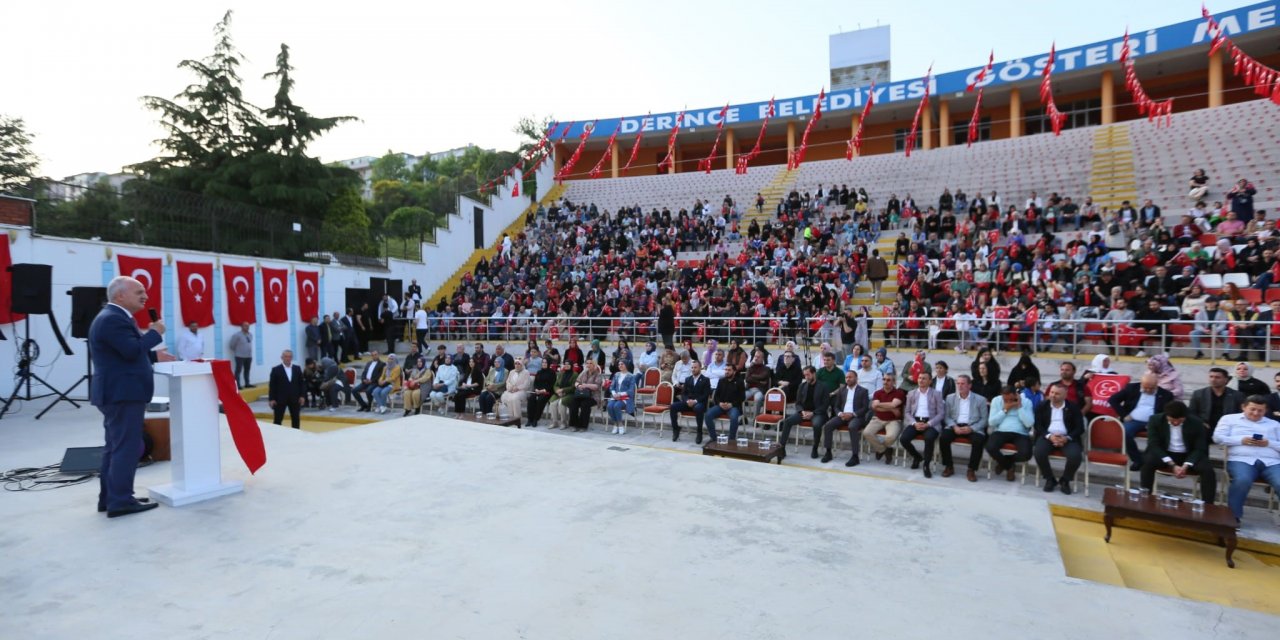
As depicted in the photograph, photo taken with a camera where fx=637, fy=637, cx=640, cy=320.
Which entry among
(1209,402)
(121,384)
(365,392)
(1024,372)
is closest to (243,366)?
(365,392)

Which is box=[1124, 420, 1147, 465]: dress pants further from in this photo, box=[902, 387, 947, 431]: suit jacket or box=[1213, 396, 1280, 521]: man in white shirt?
box=[902, 387, 947, 431]: suit jacket

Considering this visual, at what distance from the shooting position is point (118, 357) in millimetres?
3965

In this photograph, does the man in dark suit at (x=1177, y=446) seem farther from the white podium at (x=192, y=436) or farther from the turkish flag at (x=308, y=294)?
the turkish flag at (x=308, y=294)

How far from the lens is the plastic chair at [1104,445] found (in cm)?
709

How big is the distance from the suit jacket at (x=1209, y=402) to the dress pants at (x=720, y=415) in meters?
5.30

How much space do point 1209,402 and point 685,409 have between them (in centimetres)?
642

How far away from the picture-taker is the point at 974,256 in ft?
49.6

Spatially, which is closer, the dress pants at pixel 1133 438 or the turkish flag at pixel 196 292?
the dress pants at pixel 1133 438

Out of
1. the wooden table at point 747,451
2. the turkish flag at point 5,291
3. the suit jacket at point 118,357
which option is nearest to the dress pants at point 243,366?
the turkish flag at point 5,291

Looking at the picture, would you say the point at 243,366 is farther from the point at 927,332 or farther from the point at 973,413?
the point at 927,332

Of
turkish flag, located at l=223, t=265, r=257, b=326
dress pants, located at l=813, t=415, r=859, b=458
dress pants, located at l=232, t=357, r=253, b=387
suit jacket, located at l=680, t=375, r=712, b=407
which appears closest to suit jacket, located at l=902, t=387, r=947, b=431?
dress pants, located at l=813, t=415, r=859, b=458

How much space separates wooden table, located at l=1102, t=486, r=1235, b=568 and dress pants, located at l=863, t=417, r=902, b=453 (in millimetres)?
2723

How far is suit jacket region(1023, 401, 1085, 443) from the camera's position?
729 cm

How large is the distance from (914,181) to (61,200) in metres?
24.2
